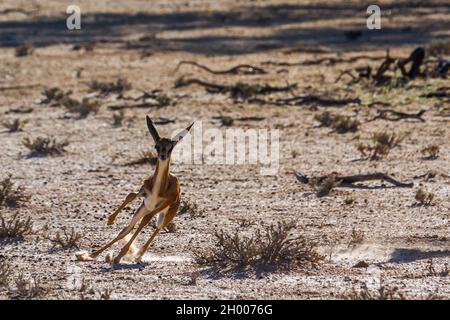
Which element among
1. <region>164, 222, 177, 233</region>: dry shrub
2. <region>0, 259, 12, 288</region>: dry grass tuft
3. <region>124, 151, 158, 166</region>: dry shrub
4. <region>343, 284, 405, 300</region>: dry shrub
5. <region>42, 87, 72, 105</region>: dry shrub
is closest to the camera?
<region>343, 284, 405, 300</region>: dry shrub

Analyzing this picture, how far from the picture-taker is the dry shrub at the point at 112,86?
2025 cm

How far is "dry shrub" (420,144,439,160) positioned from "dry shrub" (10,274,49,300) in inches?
269

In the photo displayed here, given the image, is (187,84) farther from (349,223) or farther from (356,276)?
(356,276)

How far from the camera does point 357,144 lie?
14.7 m

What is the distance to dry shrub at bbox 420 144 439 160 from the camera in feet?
45.4

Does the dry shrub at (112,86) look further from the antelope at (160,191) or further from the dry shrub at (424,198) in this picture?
the antelope at (160,191)

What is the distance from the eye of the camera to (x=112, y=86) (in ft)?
66.7

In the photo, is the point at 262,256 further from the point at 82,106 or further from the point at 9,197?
the point at 82,106

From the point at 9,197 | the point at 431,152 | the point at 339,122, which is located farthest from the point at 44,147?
the point at 431,152

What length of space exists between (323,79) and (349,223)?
1058 cm

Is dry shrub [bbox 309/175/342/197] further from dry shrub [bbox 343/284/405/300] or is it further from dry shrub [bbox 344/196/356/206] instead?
dry shrub [bbox 343/284/405/300]

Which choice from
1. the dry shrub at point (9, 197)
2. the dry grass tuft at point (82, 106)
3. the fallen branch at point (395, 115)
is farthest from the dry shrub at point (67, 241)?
Result: the dry grass tuft at point (82, 106)

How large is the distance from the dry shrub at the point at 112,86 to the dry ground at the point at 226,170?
0.78 ft

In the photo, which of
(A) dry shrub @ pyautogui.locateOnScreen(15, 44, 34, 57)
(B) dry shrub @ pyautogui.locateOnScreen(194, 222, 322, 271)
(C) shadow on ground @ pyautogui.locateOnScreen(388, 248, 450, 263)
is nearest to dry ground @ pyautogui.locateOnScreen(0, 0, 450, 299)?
(C) shadow on ground @ pyautogui.locateOnScreen(388, 248, 450, 263)
